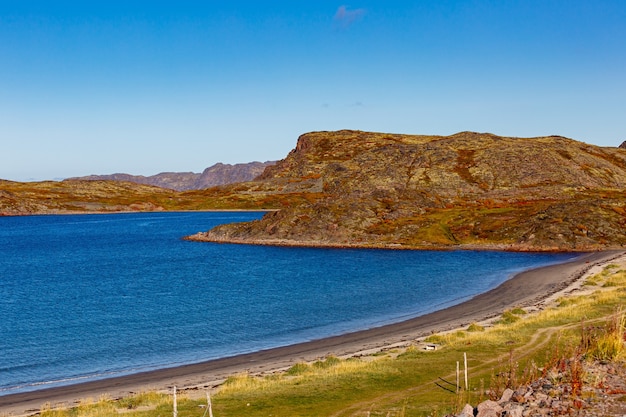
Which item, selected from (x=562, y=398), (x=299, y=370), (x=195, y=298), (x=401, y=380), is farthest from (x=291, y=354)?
(x=195, y=298)

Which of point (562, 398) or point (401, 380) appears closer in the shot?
point (562, 398)

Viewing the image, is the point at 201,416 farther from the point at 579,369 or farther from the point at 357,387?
the point at 579,369

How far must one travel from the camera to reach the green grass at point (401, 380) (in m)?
25.2

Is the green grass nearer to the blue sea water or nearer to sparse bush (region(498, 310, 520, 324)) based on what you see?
sparse bush (region(498, 310, 520, 324))

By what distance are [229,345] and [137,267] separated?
7020 cm

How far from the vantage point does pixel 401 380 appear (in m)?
31.5

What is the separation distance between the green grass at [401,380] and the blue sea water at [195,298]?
1581cm

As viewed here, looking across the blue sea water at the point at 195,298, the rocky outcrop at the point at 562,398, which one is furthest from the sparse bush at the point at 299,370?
the rocky outcrop at the point at 562,398

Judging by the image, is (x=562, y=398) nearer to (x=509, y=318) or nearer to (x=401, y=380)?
(x=401, y=380)

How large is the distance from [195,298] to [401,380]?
53951mm

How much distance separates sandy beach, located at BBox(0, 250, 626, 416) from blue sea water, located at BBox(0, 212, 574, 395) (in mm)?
2637

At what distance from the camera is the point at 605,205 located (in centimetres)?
14712

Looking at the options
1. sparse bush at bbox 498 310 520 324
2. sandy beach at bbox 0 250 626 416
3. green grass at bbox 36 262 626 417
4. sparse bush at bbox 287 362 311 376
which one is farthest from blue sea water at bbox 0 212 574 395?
green grass at bbox 36 262 626 417

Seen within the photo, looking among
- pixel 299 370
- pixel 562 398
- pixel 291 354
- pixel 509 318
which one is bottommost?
pixel 291 354
